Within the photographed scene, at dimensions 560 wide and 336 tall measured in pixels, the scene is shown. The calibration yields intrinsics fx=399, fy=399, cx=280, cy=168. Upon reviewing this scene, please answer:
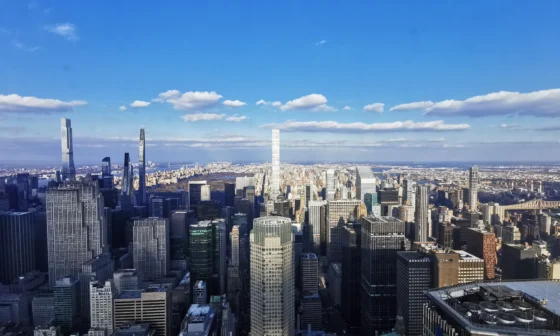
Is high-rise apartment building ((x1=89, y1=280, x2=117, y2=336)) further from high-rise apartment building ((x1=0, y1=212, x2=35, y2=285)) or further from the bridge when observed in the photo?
the bridge

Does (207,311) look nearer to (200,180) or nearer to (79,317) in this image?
(79,317)

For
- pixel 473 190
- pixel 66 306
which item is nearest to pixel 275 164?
pixel 473 190

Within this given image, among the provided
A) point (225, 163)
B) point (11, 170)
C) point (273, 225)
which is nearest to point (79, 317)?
point (11, 170)

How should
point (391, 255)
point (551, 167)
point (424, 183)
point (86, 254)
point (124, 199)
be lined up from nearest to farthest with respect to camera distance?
point (551, 167), point (391, 255), point (86, 254), point (424, 183), point (124, 199)

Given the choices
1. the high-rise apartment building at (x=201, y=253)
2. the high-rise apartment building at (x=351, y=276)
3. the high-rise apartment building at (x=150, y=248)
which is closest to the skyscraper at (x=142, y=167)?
the high-rise apartment building at (x=150, y=248)

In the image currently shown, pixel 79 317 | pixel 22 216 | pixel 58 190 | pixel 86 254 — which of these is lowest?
pixel 79 317

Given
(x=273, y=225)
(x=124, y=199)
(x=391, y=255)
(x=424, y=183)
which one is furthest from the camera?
(x=124, y=199)

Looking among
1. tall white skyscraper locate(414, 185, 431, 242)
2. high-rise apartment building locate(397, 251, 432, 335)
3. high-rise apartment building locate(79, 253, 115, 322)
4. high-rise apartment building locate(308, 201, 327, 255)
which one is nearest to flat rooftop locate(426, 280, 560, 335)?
high-rise apartment building locate(397, 251, 432, 335)
